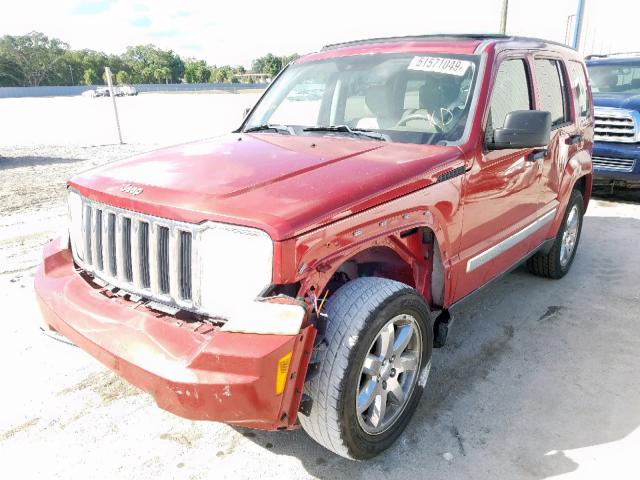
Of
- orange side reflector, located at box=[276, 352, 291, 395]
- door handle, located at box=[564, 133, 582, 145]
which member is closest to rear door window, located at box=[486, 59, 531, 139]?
door handle, located at box=[564, 133, 582, 145]

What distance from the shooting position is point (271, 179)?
7.90 ft

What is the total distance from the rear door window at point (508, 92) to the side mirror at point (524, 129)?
0.14m

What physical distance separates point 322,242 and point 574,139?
3.20 metres

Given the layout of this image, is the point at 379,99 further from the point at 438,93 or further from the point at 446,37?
the point at 446,37

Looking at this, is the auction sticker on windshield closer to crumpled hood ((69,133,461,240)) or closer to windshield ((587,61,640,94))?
crumpled hood ((69,133,461,240))

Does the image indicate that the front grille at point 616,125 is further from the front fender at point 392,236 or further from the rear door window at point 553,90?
the front fender at point 392,236

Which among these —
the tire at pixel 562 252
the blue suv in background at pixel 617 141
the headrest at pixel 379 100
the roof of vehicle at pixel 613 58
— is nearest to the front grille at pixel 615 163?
the blue suv in background at pixel 617 141

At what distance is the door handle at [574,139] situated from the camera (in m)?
4.29

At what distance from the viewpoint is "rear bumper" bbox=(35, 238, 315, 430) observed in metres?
1.93

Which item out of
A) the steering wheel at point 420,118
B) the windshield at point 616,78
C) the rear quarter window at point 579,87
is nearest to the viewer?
the steering wheel at point 420,118

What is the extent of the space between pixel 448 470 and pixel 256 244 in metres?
1.42

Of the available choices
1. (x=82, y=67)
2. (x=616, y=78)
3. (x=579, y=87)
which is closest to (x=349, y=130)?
(x=579, y=87)

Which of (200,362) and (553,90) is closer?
(200,362)

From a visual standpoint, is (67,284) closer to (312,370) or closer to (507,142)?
(312,370)
